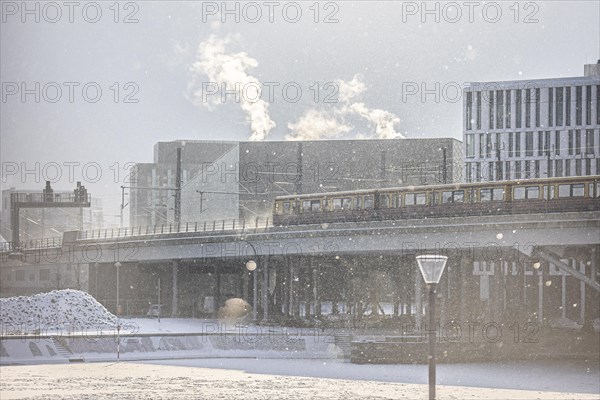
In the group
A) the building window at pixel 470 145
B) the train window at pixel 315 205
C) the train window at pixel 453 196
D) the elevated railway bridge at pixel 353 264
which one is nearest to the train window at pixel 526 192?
the elevated railway bridge at pixel 353 264

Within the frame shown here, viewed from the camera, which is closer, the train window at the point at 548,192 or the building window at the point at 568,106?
the train window at the point at 548,192

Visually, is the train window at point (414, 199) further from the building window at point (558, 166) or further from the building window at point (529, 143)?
the building window at point (529, 143)

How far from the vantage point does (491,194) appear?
54375 millimetres

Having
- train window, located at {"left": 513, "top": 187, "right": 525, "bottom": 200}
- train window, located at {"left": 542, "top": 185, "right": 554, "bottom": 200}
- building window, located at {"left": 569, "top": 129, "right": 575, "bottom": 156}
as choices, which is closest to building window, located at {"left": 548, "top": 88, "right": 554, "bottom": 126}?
building window, located at {"left": 569, "top": 129, "right": 575, "bottom": 156}

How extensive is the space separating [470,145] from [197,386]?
8520cm

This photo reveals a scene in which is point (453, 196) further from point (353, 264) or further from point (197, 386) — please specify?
point (197, 386)

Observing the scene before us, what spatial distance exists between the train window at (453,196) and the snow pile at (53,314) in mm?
20392

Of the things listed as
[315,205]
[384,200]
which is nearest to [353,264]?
[315,205]

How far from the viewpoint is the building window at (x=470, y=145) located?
4520 inches

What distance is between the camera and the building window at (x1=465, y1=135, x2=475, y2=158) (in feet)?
377

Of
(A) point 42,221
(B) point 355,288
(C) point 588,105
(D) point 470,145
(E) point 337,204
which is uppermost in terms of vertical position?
(C) point 588,105

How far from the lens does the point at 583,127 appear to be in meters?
109

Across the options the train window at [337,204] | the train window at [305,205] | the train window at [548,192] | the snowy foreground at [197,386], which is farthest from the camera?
the train window at [305,205]

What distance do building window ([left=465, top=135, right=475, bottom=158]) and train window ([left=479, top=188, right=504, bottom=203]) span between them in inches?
2398
